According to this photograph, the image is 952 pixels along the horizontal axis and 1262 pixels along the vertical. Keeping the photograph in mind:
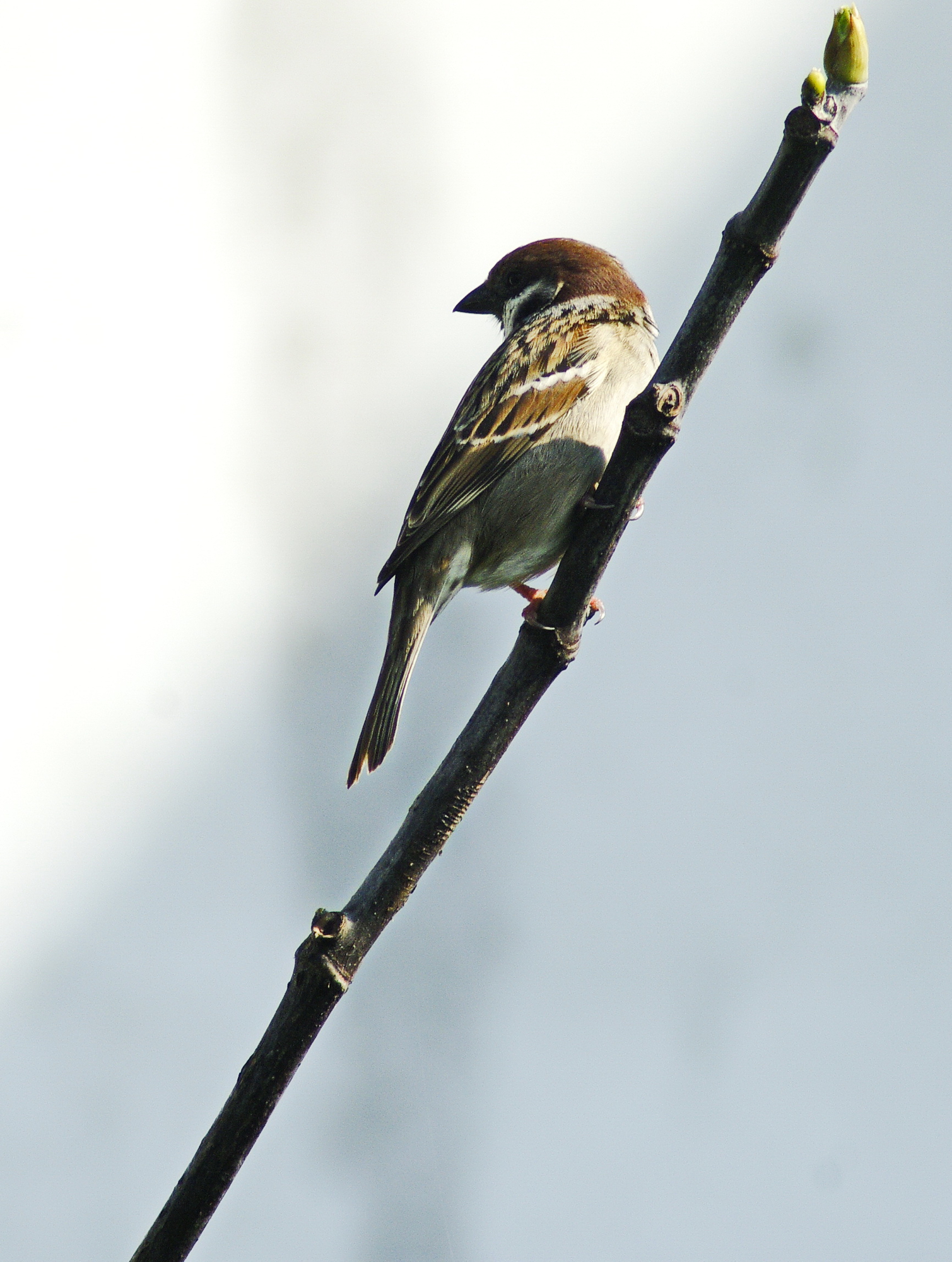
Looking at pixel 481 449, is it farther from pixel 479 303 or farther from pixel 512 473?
pixel 479 303

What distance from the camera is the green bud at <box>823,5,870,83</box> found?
1.28 metres

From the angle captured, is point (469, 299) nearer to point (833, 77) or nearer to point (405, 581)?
point (405, 581)

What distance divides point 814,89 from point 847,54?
0.18 ft

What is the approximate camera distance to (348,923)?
1.34 meters

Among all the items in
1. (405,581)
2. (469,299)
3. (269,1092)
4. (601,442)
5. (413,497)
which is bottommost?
(269,1092)

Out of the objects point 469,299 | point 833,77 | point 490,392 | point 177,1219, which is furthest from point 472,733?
point 469,299

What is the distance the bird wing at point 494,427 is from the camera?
9.04ft

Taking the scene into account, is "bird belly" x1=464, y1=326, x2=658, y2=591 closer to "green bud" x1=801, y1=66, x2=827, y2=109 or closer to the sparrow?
the sparrow

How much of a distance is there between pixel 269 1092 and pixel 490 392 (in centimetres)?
194

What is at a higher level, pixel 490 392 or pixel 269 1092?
pixel 490 392

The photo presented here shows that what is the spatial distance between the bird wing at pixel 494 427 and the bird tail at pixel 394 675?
8cm

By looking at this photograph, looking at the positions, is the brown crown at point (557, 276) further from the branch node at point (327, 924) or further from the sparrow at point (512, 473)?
the branch node at point (327, 924)

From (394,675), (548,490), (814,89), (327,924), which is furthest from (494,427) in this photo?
(327,924)

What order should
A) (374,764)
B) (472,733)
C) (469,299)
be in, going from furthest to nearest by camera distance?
(469,299), (374,764), (472,733)
